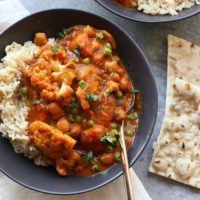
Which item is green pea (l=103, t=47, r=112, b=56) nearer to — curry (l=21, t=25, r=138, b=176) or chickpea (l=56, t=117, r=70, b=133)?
curry (l=21, t=25, r=138, b=176)

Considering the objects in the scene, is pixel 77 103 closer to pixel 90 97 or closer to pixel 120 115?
pixel 90 97

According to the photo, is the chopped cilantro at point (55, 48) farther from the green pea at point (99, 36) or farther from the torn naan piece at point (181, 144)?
the torn naan piece at point (181, 144)

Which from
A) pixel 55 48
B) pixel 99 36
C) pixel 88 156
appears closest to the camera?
pixel 88 156

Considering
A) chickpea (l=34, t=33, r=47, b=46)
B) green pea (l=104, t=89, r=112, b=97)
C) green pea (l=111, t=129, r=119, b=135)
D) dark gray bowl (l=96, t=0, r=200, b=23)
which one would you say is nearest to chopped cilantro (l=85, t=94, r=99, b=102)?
green pea (l=104, t=89, r=112, b=97)

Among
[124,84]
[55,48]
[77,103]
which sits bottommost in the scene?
[124,84]

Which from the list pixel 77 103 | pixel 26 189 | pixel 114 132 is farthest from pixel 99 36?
pixel 26 189

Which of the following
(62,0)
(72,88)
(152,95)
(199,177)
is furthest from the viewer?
(62,0)

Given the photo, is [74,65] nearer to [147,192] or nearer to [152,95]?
[152,95]

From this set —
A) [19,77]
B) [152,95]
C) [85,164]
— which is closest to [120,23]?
[152,95]
